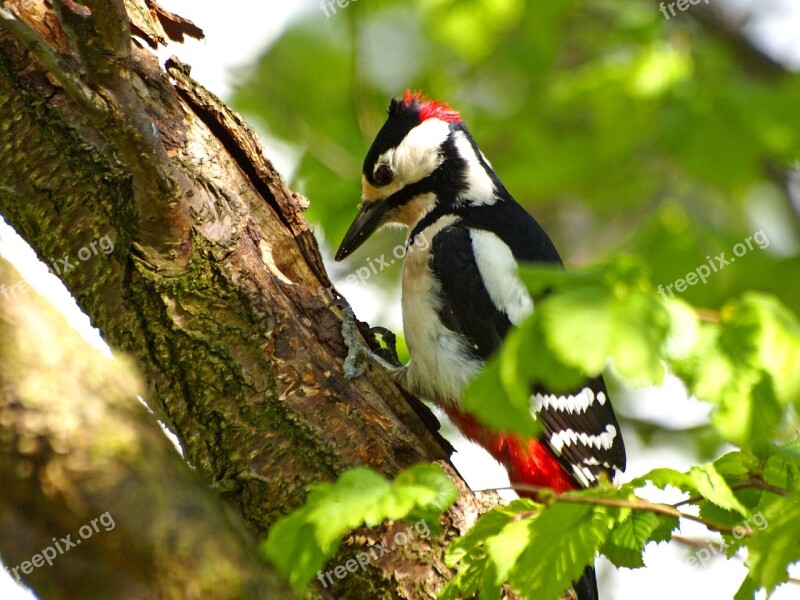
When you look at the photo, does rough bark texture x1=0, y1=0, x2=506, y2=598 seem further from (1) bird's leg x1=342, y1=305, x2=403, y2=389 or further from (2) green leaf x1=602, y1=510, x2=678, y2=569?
(2) green leaf x1=602, y1=510, x2=678, y2=569

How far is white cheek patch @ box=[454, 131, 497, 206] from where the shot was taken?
12.9 ft

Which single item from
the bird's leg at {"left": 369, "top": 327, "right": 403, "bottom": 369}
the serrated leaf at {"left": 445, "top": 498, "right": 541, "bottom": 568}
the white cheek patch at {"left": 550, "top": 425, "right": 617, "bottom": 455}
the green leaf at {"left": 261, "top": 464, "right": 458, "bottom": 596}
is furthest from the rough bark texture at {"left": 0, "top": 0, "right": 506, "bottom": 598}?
the white cheek patch at {"left": 550, "top": 425, "right": 617, "bottom": 455}

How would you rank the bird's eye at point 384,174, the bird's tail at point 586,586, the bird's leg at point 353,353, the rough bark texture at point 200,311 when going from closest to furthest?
1. the rough bark texture at point 200,311
2. the bird's leg at point 353,353
3. the bird's tail at point 586,586
4. the bird's eye at point 384,174

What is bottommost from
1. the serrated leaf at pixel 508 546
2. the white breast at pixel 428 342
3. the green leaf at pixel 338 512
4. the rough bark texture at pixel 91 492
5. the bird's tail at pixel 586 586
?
the bird's tail at pixel 586 586

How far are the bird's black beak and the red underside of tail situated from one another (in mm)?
941

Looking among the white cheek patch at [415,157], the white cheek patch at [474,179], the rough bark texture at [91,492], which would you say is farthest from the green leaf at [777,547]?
the white cheek patch at [415,157]

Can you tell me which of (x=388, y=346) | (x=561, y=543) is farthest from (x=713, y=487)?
(x=388, y=346)

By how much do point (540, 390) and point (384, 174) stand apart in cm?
119

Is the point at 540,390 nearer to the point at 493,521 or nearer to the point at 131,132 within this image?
the point at 493,521

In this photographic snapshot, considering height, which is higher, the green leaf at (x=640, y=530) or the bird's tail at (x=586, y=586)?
the green leaf at (x=640, y=530)

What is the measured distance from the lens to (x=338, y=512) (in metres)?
1.80

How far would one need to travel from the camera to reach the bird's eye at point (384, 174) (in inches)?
159

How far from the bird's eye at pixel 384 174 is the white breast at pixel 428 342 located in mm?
451

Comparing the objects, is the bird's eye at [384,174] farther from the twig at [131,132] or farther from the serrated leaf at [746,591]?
the serrated leaf at [746,591]
